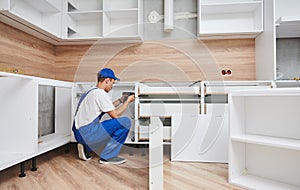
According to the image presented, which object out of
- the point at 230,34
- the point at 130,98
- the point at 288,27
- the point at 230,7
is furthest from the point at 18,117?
the point at 288,27

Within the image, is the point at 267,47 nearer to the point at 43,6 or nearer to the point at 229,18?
the point at 229,18

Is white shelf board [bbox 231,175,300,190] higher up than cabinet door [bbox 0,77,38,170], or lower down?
lower down

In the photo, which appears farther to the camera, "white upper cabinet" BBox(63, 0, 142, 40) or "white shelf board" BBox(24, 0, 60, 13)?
"white upper cabinet" BBox(63, 0, 142, 40)

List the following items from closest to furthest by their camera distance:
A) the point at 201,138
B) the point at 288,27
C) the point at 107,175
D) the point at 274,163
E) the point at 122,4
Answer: the point at 274,163
the point at 107,175
the point at 201,138
the point at 288,27
the point at 122,4

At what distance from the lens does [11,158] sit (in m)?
1.39

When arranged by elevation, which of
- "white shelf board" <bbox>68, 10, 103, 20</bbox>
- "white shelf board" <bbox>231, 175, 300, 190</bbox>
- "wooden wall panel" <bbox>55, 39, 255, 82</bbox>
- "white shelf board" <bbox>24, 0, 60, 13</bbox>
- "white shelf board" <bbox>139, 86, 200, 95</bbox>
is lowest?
"white shelf board" <bbox>231, 175, 300, 190</bbox>

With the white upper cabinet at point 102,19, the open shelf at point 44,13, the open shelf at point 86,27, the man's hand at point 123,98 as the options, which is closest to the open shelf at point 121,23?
the white upper cabinet at point 102,19

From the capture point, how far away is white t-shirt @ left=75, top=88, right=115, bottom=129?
1.69 m

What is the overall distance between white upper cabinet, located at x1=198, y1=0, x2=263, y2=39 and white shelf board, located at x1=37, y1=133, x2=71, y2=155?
1.55 m

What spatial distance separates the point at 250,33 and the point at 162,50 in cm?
85

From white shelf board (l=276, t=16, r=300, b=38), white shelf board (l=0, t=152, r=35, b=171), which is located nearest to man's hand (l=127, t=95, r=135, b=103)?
white shelf board (l=0, t=152, r=35, b=171)

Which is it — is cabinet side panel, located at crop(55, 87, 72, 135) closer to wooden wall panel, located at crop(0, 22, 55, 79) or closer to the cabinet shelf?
wooden wall panel, located at crop(0, 22, 55, 79)

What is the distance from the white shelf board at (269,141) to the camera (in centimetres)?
117

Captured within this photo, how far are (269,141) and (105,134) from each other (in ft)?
3.73
